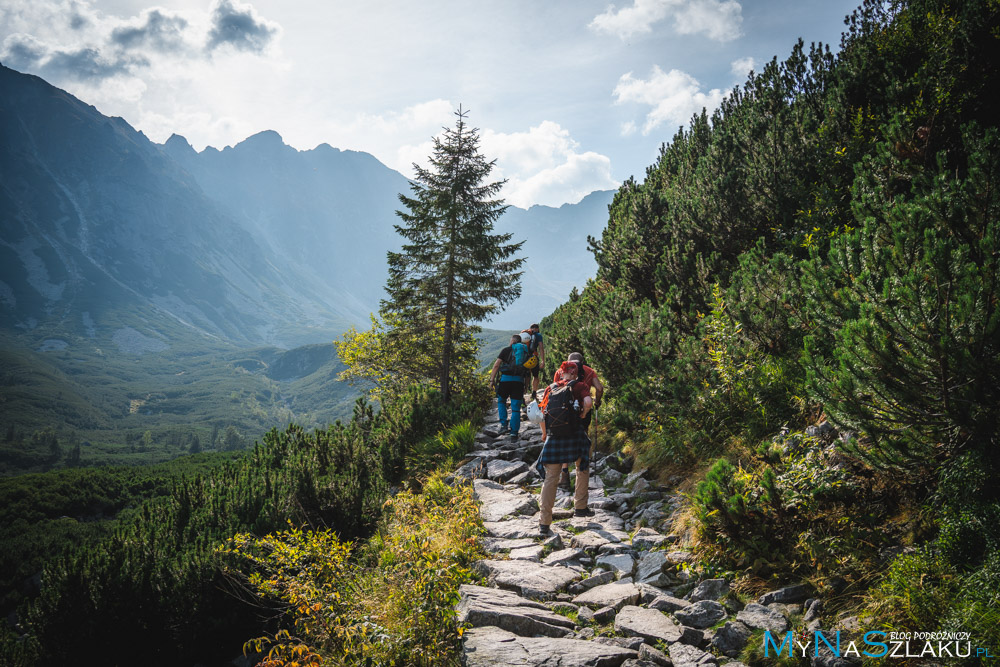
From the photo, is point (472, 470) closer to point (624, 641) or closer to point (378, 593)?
point (378, 593)

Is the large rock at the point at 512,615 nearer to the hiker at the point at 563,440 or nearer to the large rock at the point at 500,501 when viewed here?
the hiker at the point at 563,440

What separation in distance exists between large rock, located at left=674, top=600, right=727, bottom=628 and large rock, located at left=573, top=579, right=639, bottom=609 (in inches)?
21.5

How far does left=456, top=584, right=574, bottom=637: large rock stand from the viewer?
165 inches

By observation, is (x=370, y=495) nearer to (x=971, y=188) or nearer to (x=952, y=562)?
(x=952, y=562)

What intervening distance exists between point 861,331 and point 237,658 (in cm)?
854

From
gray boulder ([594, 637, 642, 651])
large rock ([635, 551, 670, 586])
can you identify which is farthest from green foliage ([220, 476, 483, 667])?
large rock ([635, 551, 670, 586])

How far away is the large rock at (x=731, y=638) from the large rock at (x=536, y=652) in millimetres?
640

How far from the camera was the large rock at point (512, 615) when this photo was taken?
418cm

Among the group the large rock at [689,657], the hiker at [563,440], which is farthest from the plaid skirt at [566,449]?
the large rock at [689,657]

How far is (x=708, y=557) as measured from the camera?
481 centimetres

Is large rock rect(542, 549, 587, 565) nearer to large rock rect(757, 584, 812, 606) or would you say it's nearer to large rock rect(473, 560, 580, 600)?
large rock rect(473, 560, 580, 600)

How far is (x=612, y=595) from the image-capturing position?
4730mm

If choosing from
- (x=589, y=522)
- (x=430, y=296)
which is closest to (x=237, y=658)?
(x=589, y=522)

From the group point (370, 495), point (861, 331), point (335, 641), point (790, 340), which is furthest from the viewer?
point (370, 495)
